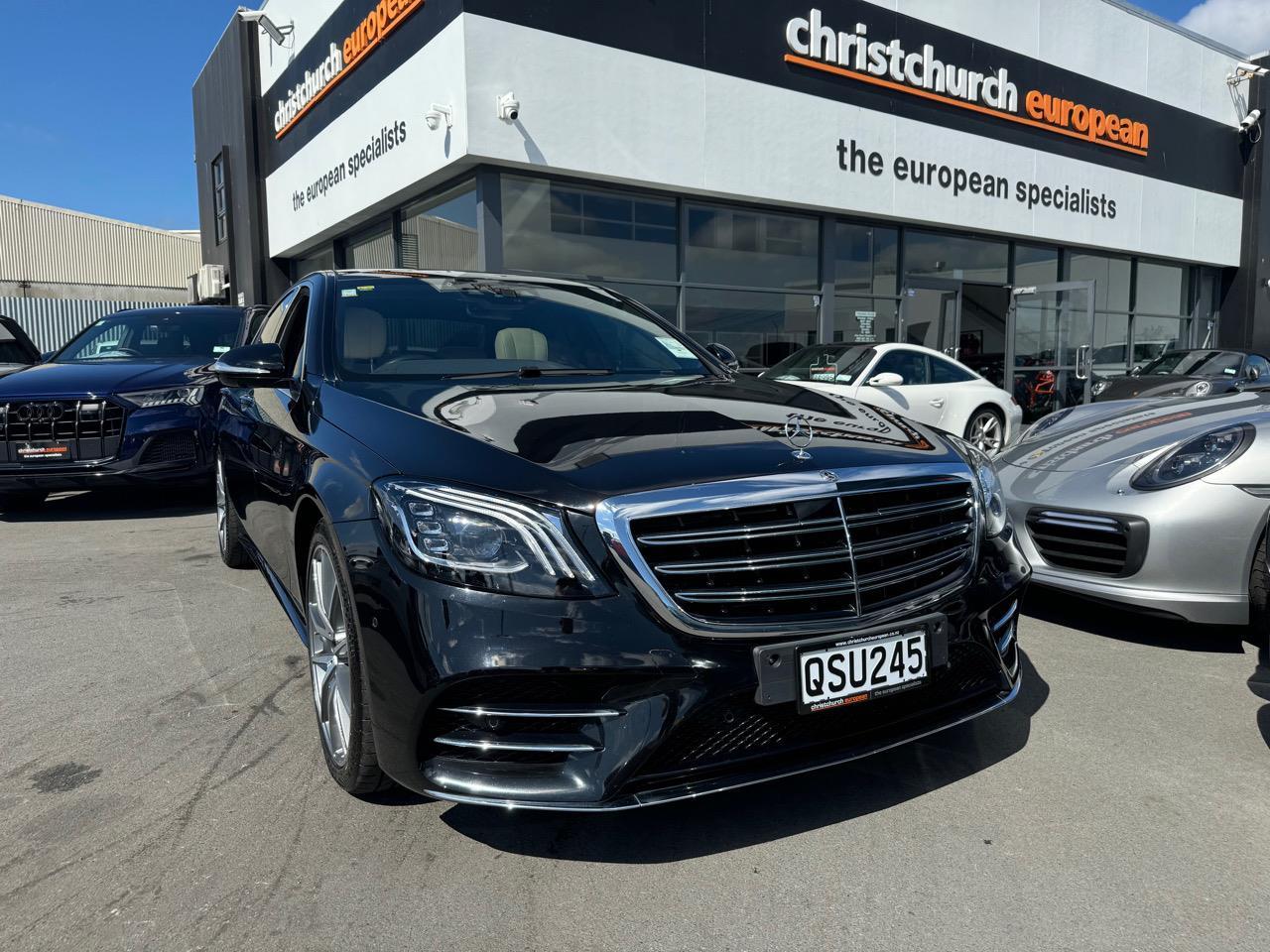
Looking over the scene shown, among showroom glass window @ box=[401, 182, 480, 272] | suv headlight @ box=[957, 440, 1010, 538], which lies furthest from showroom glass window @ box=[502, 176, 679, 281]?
suv headlight @ box=[957, 440, 1010, 538]

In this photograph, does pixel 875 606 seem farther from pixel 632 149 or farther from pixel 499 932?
pixel 632 149

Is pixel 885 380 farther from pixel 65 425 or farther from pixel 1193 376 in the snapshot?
pixel 65 425

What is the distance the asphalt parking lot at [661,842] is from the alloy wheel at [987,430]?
7018 mm

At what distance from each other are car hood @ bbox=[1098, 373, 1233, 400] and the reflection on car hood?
591 cm

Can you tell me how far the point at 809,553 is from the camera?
6.70 feet

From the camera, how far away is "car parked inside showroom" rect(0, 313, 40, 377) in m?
8.50

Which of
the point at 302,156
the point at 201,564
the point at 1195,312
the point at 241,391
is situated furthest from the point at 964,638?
the point at 1195,312

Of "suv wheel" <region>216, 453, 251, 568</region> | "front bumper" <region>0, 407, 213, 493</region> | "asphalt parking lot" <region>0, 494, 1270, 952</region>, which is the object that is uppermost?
"front bumper" <region>0, 407, 213, 493</region>

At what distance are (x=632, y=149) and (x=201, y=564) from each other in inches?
281

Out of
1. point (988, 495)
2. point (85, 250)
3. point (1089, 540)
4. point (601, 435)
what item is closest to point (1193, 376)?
point (1089, 540)

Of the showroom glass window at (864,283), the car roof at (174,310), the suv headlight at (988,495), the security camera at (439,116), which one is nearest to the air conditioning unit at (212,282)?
Answer: the security camera at (439,116)

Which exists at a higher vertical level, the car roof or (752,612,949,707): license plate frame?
the car roof

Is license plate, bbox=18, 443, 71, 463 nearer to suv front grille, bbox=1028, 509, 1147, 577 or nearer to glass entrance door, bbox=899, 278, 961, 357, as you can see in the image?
suv front grille, bbox=1028, 509, 1147, 577

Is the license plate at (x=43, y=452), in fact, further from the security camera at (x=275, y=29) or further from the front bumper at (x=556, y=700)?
the security camera at (x=275, y=29)
